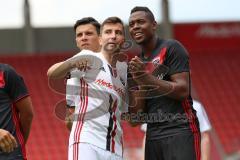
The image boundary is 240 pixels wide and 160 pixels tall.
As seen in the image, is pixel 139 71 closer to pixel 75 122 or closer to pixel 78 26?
pixel 75 122

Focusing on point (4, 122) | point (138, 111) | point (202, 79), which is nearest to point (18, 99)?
point (4, 122)

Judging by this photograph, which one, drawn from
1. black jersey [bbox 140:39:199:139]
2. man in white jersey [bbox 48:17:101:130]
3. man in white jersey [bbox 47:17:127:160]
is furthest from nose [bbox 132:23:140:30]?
man in white jersey [bbox 48:17:101:130]

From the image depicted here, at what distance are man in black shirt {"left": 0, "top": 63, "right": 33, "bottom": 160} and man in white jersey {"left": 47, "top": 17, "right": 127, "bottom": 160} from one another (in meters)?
0.53

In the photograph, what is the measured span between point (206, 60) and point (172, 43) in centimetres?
1105

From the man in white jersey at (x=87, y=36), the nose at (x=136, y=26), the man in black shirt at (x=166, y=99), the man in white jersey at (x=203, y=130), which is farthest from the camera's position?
the man in white jersey at (x=203, y=130)

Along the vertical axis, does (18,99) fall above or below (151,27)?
below

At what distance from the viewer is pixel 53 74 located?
5664mm

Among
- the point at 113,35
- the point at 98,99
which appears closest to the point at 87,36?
the point at 113,35

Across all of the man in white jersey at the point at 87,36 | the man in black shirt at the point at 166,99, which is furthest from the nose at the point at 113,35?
the man in white jersey at the point at 87,36

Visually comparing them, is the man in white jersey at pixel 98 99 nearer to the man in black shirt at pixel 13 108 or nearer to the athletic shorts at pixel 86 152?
the athletic shorts at pixel 86 152

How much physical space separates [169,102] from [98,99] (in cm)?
58

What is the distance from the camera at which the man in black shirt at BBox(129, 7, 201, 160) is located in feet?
18.8

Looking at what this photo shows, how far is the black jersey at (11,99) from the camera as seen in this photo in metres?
5.93

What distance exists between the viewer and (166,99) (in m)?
5.80
